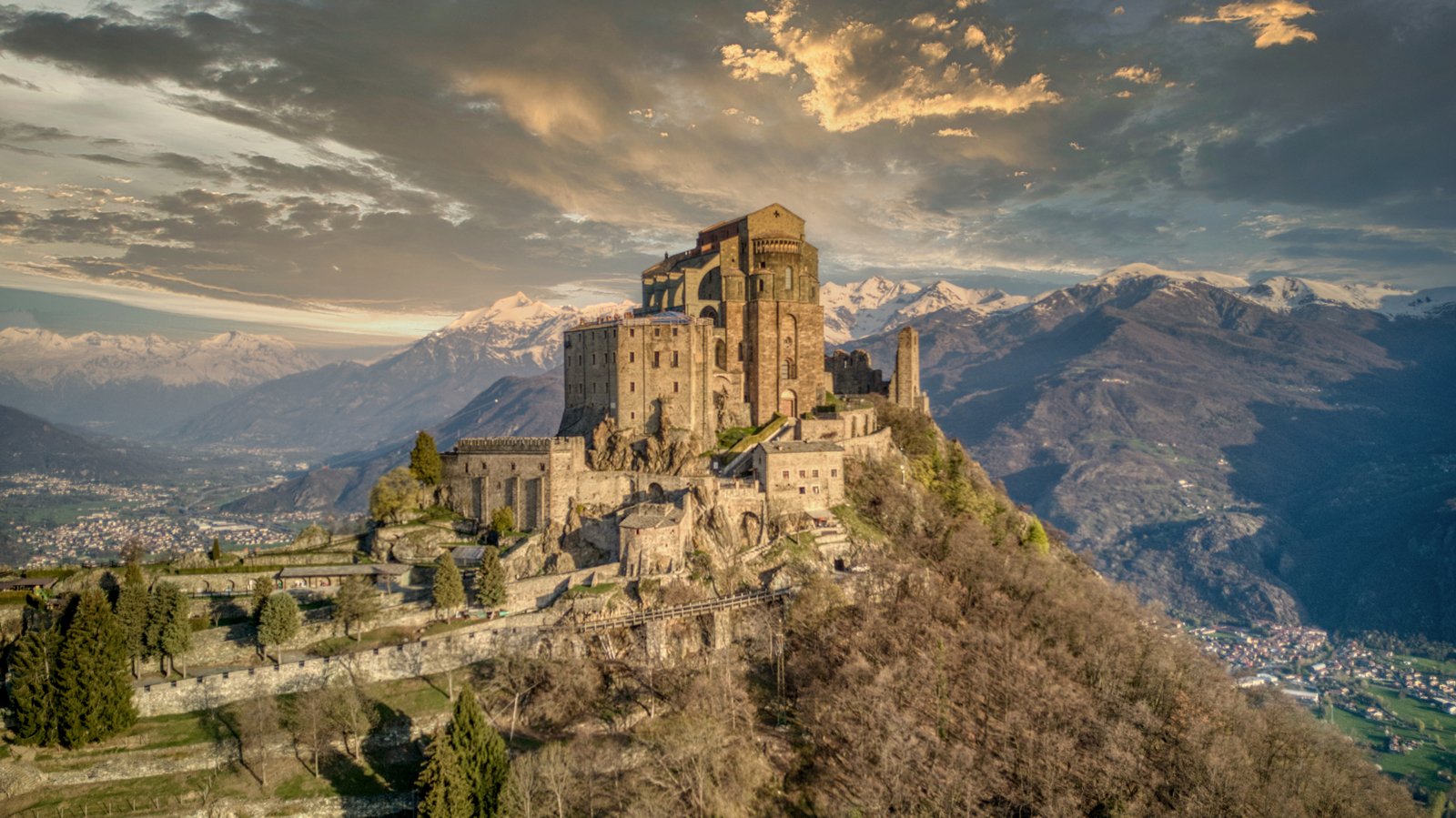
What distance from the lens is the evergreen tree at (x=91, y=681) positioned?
41.4 metres

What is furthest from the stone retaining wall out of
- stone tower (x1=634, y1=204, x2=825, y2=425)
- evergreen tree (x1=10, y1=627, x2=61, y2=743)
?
stone tower (x1=634, y1=204, x2=825, y2=425)

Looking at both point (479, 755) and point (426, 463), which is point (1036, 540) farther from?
point (479, 755)

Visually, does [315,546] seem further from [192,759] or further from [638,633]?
[638,633]

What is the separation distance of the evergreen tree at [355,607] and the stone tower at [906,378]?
58945 mm

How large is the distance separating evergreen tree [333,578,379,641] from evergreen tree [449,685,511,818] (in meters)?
11.0

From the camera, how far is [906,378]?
317 ft

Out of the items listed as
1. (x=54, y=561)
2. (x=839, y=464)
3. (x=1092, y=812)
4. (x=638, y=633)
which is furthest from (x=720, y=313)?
(x=54, y=561)

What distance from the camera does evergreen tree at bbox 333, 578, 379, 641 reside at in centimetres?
5006

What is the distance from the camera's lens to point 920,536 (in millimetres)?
70375

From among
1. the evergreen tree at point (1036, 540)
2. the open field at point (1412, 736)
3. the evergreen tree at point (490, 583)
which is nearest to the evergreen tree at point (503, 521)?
the evergreen tree at point (490, 583)

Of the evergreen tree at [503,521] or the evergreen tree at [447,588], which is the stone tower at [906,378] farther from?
the evergreen tree at [447,588]

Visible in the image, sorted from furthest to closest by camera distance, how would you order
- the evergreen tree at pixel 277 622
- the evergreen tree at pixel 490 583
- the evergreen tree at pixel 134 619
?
1. the evergreen tree at pixel 490 583
2. the evergreen tree at pixel 277 622
3. the evergreen tree at pixel 134 619

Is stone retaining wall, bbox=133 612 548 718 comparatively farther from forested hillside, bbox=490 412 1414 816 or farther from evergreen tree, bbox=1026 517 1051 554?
evergreen tree, bbox=1026 517 1051 554

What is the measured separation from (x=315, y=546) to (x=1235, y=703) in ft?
214
